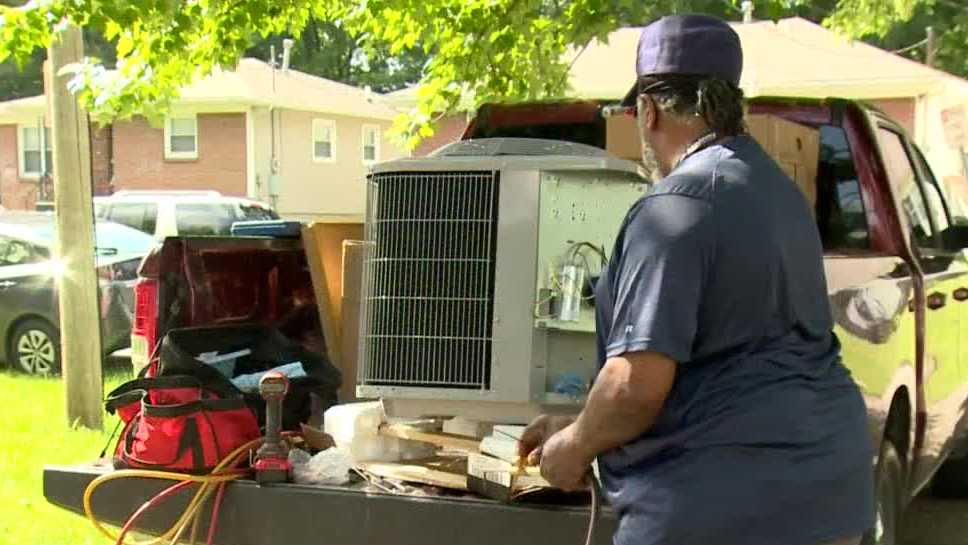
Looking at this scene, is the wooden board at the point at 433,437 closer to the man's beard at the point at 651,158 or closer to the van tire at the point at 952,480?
the man's beard at the point at 651,158

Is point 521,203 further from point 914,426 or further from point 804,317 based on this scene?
point 914,426

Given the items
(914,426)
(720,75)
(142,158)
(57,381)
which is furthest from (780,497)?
(142,158)

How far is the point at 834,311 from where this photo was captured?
147 inches

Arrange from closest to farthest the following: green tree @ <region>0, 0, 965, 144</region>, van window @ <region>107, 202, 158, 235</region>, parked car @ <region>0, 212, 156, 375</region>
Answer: green tree @ <region>0, 0, 965, 144</region>
parked car @ <region>0, 212, 156, 375</region>
van window @ <region>107, 202, 158, 235</region>

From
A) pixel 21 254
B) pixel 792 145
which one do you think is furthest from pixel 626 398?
pixel 21 254

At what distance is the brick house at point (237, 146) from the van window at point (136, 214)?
34.0 feet

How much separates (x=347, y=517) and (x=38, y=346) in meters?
8.95

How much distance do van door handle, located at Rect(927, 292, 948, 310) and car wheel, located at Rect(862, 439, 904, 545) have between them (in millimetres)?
675

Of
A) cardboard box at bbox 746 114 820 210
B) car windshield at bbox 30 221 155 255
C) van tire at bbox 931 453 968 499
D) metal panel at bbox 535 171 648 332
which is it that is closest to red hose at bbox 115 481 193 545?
metal panel at bbox 535 171 648 332

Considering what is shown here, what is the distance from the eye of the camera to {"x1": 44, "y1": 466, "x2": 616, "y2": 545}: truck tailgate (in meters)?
3.20

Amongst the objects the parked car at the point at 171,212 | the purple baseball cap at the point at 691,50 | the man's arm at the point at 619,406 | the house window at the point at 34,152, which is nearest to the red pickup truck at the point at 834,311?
the man's arm at the point at 619,406

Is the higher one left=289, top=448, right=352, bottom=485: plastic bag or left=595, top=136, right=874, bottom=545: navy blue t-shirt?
left=595, top=136, right=874, bottom=545: navy blue t-shirt

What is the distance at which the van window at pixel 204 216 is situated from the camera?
16.2m

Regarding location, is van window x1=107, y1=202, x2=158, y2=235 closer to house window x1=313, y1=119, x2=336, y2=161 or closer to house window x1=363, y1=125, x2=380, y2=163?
house window x1=313, y1=119, x2=336, y2=161
